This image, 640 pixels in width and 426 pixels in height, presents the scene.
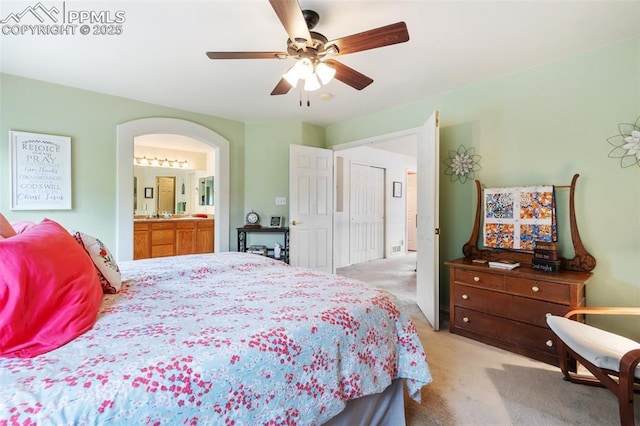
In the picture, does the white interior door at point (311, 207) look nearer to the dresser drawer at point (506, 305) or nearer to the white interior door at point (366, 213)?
the white interior door at point (366, 213)

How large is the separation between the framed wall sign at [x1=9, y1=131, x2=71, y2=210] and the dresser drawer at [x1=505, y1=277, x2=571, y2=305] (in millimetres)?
Answer: 4263

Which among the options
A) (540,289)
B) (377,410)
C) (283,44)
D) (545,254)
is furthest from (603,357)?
(283,44)

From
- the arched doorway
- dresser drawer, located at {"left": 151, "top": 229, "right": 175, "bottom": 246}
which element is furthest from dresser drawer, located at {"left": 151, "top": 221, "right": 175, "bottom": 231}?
the arched doorway

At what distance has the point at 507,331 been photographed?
93.0 inches

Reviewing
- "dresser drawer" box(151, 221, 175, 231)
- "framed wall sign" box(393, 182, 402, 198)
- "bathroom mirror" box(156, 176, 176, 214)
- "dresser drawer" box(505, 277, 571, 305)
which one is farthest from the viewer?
"framed wall sign" box(393, 182, 402, 198)

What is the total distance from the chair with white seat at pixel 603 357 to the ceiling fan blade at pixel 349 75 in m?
2.03

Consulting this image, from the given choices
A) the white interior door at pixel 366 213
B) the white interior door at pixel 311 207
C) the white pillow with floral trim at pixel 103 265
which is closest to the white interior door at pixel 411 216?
the white interior door at pixel 366 213

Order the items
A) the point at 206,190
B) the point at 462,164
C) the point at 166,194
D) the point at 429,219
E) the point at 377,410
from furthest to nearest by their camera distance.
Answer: the point at 206,190 < the point at 166,194 < the point at 462,164 < the point at 429,219 < the point at 377,410

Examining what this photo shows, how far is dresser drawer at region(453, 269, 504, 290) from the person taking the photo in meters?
2.41

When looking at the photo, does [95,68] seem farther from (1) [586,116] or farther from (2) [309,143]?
(1) [586,116]

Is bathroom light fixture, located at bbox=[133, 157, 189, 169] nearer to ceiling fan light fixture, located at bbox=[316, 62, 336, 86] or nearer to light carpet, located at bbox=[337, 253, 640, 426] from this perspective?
ceiling fan light fixture, located at bbox=[316, 62, 336, 86]

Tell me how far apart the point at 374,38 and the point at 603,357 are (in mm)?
2035

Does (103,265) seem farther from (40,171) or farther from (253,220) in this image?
(253,220)

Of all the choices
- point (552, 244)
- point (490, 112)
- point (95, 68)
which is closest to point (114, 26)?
point (95, 68)
